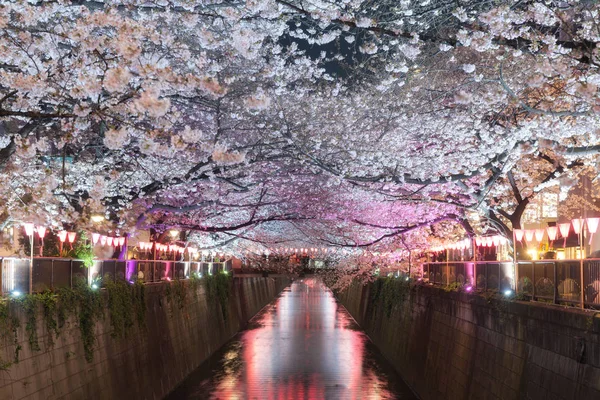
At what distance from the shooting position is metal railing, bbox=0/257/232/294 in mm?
11078

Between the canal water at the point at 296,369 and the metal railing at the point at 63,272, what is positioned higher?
the metal railing at the point at 63,272

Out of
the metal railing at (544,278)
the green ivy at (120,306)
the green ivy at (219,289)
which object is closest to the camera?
the metal railing at (544,278)

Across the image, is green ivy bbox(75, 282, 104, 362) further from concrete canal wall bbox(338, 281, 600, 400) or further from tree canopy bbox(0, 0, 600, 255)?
concrete canal wall bbox(338, 281, 600, 400)

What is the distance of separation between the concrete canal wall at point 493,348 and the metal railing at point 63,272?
8049 mm

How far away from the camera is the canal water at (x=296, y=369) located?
72.1ft

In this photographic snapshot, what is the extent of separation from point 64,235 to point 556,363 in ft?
34.0

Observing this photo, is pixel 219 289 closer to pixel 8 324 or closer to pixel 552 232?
pixel 552 232

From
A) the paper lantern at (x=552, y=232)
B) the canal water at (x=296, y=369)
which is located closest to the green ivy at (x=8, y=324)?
the paper lantern at (x=552, y=232)

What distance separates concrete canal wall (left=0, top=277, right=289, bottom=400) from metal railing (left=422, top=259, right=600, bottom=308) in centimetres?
815

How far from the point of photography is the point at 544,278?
458 inches

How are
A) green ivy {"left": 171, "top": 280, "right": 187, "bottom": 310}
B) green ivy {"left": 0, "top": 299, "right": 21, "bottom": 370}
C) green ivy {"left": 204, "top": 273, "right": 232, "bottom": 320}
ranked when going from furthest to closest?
green ivy {"left": 204, "top": 273, "right": 232, "bottom": 320} → green ivy {"left": 171, "top": 280, "right": 187, "bottom": 310} → green ivy {"left": 0, "top": 299, "right": 21, "bottom": 370}

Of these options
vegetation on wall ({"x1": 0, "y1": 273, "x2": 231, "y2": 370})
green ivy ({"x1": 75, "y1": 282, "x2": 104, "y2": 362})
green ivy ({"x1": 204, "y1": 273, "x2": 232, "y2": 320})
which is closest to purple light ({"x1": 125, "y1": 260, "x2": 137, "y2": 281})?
vegetation on wall ({"x1": 0, "y1": 273, "x2": 231, "y2": 370})

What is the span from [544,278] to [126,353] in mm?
9929

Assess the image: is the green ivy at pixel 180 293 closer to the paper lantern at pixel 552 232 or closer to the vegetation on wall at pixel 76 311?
the vegetation on wall at pixel 76 311
